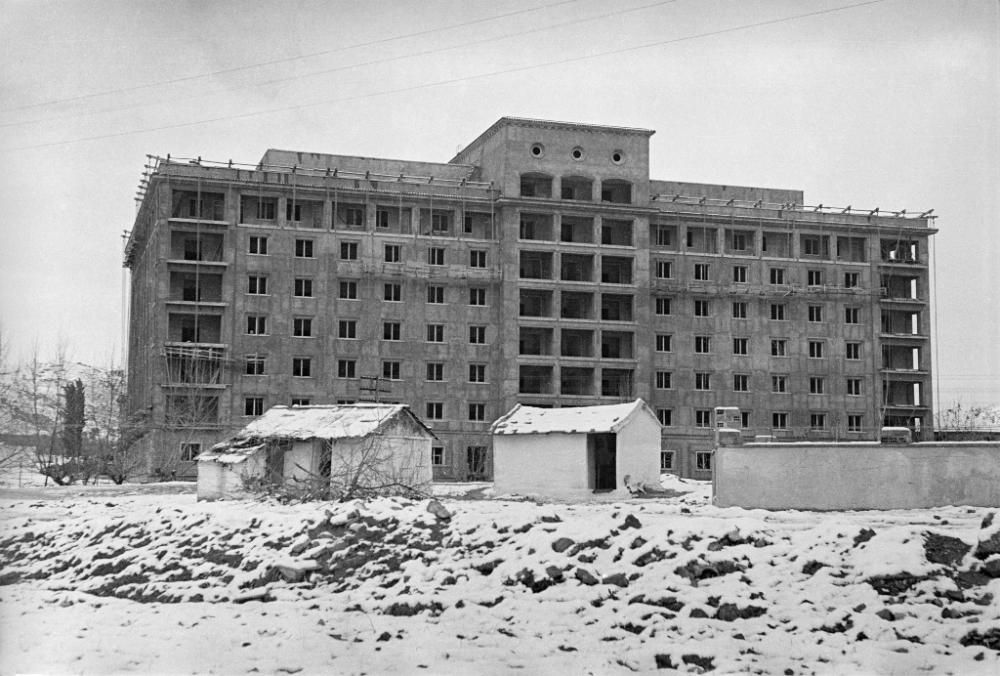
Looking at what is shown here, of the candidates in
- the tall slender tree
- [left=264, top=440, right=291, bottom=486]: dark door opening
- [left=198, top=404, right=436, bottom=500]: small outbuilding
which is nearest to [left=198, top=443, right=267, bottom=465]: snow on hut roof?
[left=198, top=404, right=436, bottom=500]: small outbuilding

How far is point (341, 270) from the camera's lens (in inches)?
2830

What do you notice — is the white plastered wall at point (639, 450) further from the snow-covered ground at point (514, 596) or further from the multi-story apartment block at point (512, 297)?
the multi-story apartment block at point (512, 297)

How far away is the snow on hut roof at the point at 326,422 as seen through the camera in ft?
134

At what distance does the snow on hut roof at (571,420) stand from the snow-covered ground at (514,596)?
49.0 ft

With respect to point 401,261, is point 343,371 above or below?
below

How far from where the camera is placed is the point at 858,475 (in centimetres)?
3272

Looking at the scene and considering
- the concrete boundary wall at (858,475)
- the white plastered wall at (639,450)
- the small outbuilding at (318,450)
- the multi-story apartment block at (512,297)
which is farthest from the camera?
the multi-story apartment block at (512,297)

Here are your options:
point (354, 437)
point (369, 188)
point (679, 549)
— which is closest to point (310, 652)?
point (679, 549)

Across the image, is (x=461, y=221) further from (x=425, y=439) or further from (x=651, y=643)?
(x=651, y=643)

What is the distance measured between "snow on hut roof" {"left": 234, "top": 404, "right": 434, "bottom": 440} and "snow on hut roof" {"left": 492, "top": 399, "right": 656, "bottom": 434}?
4192 millimetres

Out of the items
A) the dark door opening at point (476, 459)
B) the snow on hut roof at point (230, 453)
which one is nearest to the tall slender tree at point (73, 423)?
the snow on hut roof at point (230, 453)

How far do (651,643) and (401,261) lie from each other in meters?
55.3

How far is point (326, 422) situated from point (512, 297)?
3344cm

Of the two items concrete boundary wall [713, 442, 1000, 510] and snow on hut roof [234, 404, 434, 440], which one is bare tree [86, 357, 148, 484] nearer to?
snow on hut roof [234, 404, 434, 440]
